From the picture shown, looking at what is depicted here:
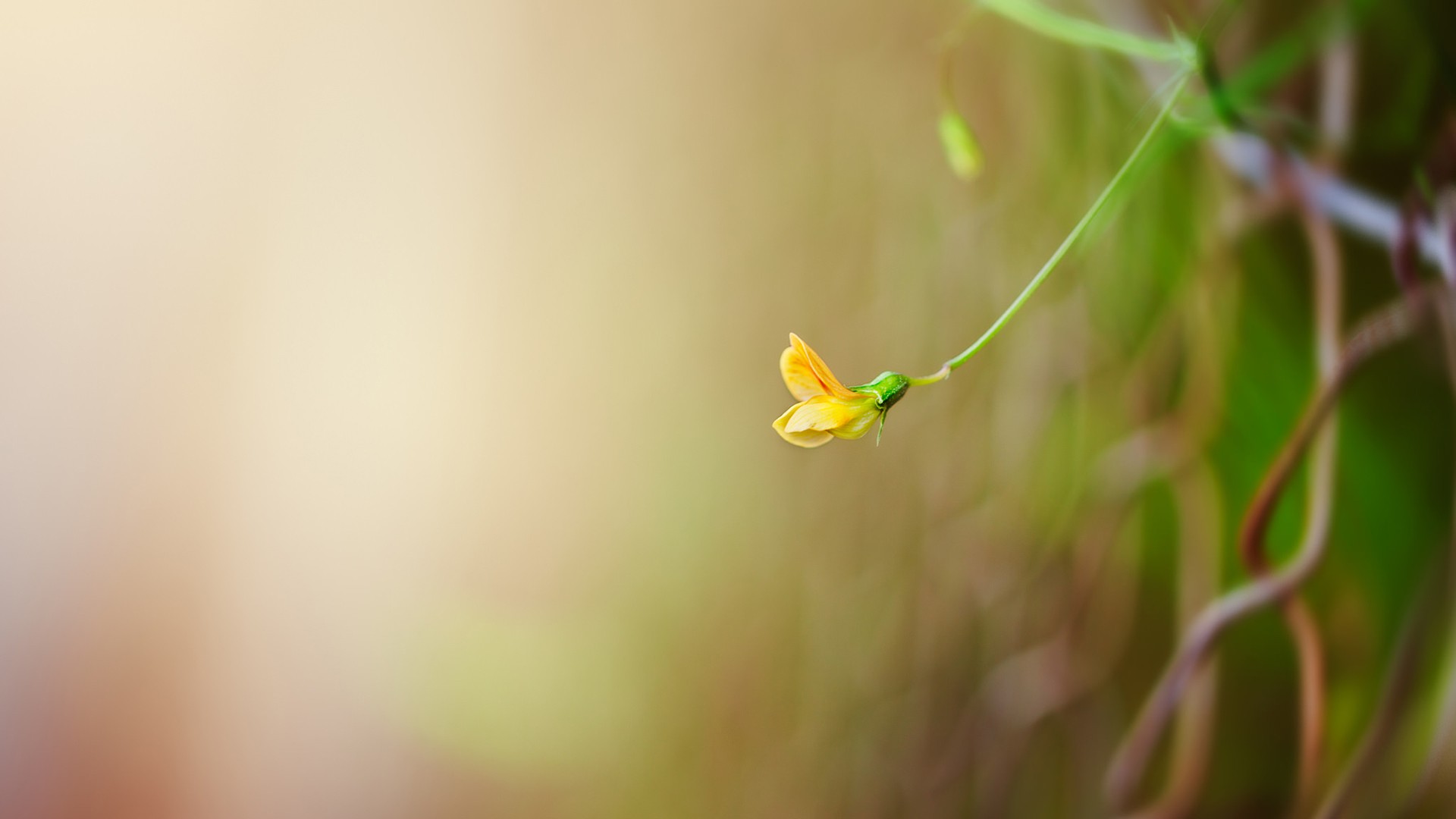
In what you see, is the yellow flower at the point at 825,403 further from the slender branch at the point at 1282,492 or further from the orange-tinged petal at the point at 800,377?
the slender branch at the point at 1282,492

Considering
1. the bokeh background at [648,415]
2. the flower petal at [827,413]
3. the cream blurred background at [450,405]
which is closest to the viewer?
the flower petal at [827,413]

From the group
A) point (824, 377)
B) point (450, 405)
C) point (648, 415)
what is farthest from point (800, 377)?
point (450, 405)

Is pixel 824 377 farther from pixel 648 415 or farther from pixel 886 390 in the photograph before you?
pixel 648 415

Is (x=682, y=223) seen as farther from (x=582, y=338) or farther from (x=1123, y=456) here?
(x=1123, y=456)

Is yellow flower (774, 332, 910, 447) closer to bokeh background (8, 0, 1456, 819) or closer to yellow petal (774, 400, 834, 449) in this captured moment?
yellow petal (774, 400, 834, 449)

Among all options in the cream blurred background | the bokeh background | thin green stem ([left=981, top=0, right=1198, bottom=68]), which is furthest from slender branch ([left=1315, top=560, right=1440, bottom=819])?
the cream blurred background

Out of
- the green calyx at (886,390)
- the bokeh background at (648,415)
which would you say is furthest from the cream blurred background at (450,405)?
the green calyx at (886,390)

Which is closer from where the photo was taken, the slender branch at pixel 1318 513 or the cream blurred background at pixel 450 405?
the slender branch at pixel 1318 513
